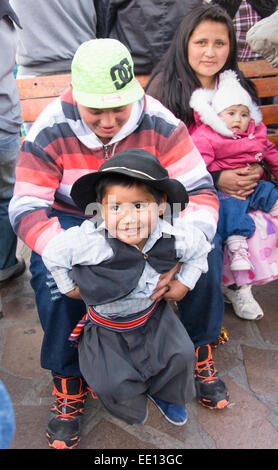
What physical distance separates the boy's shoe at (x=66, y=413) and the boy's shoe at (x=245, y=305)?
1.05 meters

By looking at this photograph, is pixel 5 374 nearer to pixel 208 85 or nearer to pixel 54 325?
pixel 54 325

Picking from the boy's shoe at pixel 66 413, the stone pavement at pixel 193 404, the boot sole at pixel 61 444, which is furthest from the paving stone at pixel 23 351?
the boot sole at pixel 61 444

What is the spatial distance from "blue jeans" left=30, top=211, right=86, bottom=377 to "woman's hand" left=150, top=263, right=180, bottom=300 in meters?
0.36

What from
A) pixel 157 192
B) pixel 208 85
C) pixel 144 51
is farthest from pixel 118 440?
pixel 144 51

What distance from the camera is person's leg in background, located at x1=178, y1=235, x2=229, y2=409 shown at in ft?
6.30

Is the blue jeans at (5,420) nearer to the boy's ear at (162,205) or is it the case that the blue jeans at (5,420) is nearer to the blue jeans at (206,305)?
the boy's ear at (162,205)

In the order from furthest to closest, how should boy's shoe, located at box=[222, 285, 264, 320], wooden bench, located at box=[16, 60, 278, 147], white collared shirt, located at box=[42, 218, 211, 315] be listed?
wooden bench, located at box=[16, 60, 278, 147] → boy's shoe, located at box=[222, 285, 264, 320] → white collared shirt, located at box=[42, 218, 211, 315]

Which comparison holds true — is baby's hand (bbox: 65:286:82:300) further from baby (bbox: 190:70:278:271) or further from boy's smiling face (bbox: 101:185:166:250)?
baby (bbox: 190:70:278:271)

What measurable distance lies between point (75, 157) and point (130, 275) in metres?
0.66

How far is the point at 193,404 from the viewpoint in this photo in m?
1.95

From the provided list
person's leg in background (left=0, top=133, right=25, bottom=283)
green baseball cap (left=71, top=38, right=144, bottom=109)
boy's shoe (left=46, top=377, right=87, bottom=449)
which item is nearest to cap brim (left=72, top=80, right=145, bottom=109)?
green baseball cap (left=71, top=38, right=144, bottom=109)

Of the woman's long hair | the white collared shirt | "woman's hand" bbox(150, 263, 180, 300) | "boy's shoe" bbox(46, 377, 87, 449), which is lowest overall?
"boy's shoe" bbox(46, 377, 87, 449)

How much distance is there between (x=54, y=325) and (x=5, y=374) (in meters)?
0.58

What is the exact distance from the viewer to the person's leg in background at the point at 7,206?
8.43 feet
